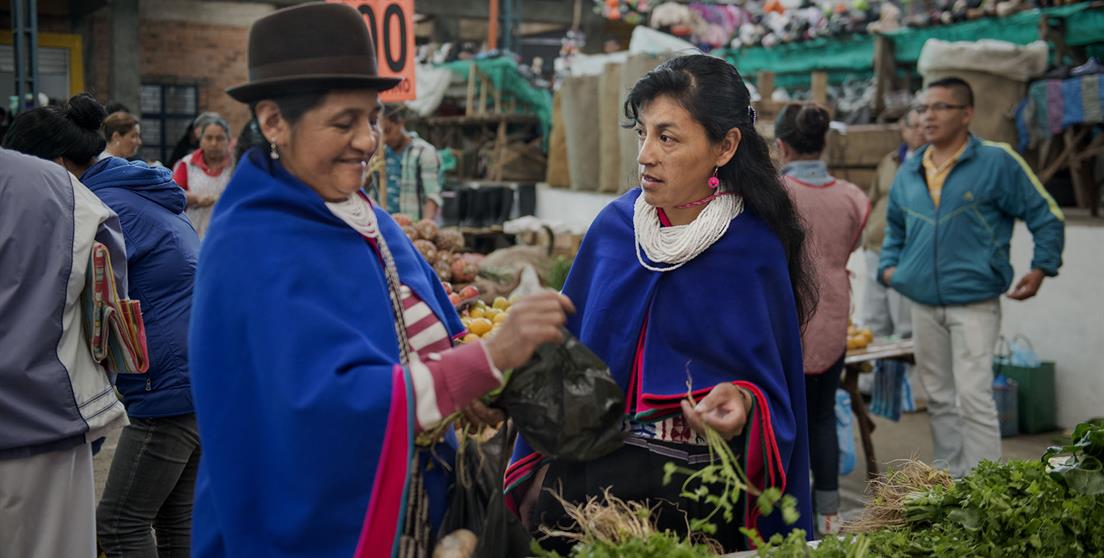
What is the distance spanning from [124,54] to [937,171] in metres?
14.9

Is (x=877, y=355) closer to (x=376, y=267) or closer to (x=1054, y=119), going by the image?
(x=1054, y=119)

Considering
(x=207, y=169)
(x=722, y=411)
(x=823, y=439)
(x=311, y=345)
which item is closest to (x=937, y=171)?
(x=823, y=439)

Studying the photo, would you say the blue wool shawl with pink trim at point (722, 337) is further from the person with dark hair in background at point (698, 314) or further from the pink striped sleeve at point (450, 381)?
the pink striped sleeve at point (450, 381)

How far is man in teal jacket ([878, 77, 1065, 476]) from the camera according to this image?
5.73 meters

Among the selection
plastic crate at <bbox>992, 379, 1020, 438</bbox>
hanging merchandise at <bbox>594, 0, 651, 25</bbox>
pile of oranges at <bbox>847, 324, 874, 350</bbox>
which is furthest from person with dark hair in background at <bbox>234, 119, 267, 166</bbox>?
hanging merchandise at <bbox>594, 0, 651, 25</bbox>

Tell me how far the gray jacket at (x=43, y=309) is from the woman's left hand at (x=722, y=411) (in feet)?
6.16

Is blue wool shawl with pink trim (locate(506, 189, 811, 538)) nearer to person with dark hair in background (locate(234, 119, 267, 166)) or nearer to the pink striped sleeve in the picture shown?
the pink striped sleeve

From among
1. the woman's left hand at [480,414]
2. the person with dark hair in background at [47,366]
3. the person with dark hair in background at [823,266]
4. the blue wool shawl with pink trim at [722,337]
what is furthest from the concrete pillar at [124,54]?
the woman's left hand at [480,414]

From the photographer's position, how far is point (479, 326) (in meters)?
4.67

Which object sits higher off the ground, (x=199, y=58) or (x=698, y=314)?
(x=199, y=58)

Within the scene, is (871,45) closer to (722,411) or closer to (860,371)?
(860,371)

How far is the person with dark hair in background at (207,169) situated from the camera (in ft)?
24.9

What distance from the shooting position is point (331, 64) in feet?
7.02

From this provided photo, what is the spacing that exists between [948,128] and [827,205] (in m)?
0.92
